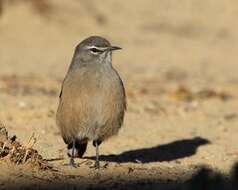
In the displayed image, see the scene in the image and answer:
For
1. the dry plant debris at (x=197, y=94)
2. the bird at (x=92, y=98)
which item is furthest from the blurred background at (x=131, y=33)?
the bird at (x=92, y=98)

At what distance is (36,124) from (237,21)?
1690 centimetres

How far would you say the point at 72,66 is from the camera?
1029cm

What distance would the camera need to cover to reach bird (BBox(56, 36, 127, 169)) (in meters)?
9.89

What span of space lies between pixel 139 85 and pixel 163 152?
5.63m

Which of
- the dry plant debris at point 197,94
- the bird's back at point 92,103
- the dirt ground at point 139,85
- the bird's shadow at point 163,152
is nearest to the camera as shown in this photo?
the dirt ground at point 139,85

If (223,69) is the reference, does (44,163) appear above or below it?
below


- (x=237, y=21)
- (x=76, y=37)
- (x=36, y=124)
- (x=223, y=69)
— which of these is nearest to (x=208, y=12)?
(x=237, y=21)

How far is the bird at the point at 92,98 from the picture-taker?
9891 millimetres

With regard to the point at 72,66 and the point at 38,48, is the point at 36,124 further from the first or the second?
the point at 38,48

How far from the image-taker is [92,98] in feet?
32.4

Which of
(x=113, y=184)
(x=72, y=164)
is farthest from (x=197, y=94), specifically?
(x=113, y=184)

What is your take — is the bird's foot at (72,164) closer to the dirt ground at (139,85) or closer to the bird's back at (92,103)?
the dirt ground at (139,85)

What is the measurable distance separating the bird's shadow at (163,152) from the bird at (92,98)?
116cm

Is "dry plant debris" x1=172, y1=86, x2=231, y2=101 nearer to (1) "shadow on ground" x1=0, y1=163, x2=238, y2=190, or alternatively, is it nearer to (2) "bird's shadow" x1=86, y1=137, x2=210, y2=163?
(2) "bird's shadow" x1=86, y1=137, x2=210, y2=163
